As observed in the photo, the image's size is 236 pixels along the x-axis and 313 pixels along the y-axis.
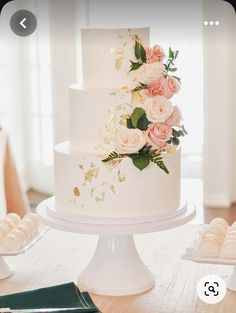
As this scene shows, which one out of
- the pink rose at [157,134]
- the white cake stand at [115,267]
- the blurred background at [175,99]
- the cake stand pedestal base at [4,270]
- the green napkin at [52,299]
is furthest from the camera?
the blurred background at [175,99]

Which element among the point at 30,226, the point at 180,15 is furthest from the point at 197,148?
the point at 180,15

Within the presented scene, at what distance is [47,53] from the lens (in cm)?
472

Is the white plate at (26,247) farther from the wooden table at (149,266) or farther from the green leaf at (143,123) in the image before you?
the green leaf at (143,123)

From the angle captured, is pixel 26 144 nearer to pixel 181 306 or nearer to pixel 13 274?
pixel 13 274

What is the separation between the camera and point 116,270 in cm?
183

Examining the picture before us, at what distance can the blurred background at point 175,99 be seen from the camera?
180 inches

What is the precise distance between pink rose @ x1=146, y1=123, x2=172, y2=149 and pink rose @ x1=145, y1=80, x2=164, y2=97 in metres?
0.08

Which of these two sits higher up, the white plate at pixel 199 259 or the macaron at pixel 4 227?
the macaron at pixel 4 227

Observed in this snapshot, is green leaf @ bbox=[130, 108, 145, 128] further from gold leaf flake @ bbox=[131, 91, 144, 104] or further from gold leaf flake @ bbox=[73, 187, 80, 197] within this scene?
gold leaf flake @ bbox=[73, 187, 80, 197]

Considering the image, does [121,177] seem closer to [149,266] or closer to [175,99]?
[149,266]

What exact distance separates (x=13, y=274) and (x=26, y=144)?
3166mm

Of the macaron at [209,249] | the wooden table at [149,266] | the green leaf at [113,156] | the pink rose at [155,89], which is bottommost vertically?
the wooden table at [149,266]

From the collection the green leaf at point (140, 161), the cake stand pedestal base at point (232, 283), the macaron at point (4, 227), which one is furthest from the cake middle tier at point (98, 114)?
the cake stand pedestal base at point (232, 283)

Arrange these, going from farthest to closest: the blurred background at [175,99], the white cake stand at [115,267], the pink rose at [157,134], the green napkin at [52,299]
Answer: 1. the blurred background at [175,99]
2. the white cake stand at [115,267]
3. the pink rose at [157,134]
4. the green napkin at [52,299]
